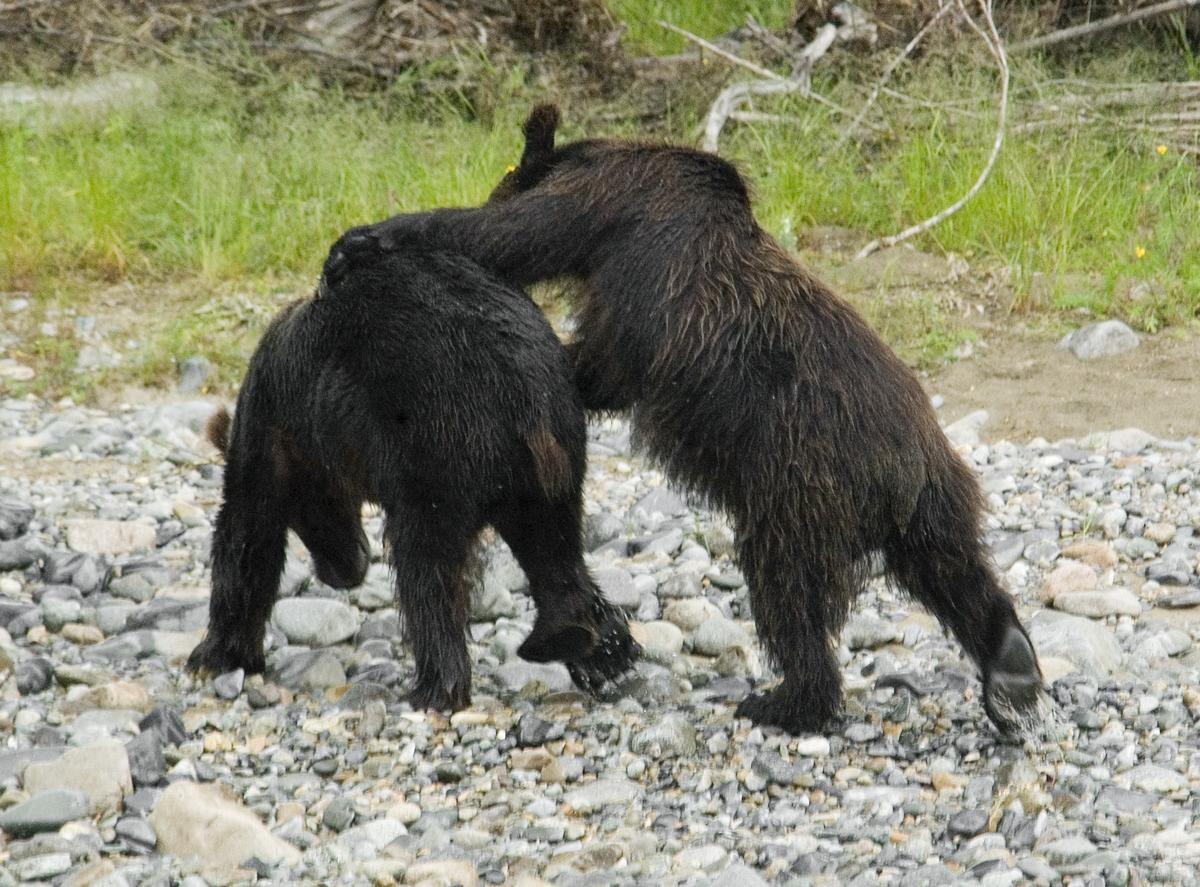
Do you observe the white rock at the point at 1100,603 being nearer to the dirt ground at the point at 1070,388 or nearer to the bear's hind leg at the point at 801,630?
the bear's hind leg at the point at 801,630

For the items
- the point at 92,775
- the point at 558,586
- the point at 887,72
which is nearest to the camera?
the point at 92,775

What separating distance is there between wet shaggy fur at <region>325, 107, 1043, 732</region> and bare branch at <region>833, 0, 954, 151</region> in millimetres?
5005

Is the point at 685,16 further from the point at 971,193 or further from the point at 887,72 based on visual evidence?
the point at 971,193

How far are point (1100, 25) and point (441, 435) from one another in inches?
288

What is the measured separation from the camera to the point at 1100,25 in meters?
10.1

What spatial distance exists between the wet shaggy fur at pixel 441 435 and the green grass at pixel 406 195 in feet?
11.5

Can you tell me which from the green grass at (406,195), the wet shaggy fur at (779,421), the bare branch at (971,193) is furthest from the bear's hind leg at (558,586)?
the bare branch at (971,193)

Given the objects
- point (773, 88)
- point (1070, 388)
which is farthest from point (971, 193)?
point (773, 88)

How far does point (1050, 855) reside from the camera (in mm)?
3479

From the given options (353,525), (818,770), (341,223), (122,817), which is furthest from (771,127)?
(122,817)

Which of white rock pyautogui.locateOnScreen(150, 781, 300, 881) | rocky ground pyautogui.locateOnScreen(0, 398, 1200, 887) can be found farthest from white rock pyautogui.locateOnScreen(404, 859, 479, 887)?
white rock pyautogui.locateOnScreen(150, 781, 300, 881)

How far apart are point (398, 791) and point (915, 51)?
24.6 feet

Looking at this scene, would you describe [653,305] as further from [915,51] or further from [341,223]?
[915,51]

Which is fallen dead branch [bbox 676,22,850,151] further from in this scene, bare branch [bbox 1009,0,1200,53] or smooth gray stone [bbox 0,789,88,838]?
smooth gray stone [bbox 0,789,88,838]
